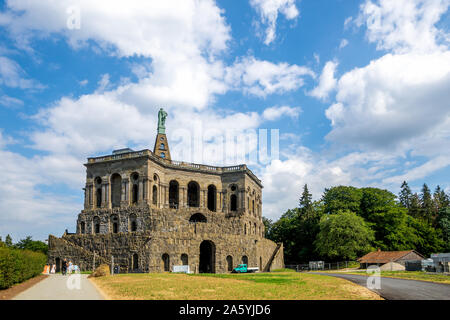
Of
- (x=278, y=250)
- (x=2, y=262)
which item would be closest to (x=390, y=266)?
(x=278, y=250)

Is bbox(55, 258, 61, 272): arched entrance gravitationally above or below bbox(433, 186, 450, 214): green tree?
below

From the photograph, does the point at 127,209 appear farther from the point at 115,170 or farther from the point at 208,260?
the point at 208,260

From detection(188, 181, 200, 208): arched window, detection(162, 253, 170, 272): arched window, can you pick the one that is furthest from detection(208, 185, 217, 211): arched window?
detection(162, 253, 170, 272): arched window

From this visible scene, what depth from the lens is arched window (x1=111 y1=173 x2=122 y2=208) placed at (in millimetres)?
54500

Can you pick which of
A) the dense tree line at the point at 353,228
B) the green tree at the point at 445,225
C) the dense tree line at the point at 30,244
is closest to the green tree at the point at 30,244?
the dense tree line at the point at 30,244

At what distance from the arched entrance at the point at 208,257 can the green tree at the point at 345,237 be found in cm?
2230

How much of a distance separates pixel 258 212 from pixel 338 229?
15.6m

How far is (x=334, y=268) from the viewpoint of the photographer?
6075 centimetres

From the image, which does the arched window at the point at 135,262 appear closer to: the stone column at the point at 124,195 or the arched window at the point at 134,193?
the stone column at the point at 124,195

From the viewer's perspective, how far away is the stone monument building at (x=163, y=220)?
146ft

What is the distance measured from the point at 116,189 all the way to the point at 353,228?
39.3 metres

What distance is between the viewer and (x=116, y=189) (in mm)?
55188

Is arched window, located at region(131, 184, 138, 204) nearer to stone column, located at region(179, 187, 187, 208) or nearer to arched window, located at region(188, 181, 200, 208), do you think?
stone column, located at region(179, 187, 187, 208)

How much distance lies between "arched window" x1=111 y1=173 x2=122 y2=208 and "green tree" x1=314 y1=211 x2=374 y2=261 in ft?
115
